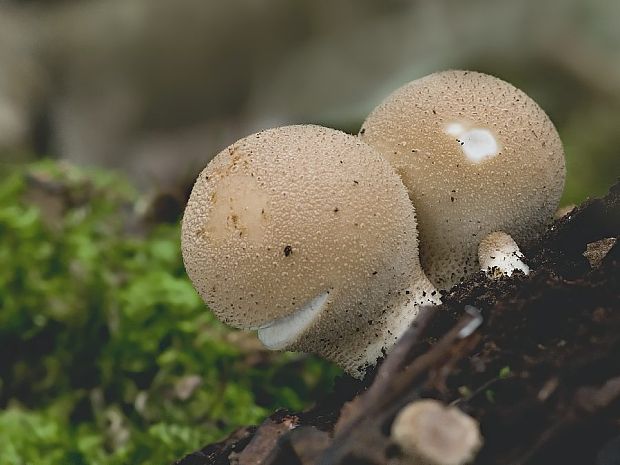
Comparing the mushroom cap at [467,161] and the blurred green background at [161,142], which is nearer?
the mushroom cap at [467,161]

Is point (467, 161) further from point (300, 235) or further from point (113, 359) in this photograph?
point (113, 359)

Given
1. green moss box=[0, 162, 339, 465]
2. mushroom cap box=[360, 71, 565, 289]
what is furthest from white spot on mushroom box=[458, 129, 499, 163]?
green moss box=[0, 162, 339, 465]

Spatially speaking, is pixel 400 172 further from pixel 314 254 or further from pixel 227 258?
pixel 227 258

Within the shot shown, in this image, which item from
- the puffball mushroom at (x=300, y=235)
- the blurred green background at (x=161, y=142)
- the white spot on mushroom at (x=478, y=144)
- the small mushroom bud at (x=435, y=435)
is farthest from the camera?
the blurred green background at (x=161, y=142)

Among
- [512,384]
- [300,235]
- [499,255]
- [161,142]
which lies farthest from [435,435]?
[161,142]

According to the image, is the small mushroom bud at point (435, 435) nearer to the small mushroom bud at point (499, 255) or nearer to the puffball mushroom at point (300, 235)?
the puffball mushroom at point (300, 235)

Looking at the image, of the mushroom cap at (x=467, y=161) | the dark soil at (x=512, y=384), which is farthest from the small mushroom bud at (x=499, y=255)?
the dark soil at (x=512, y=384)
